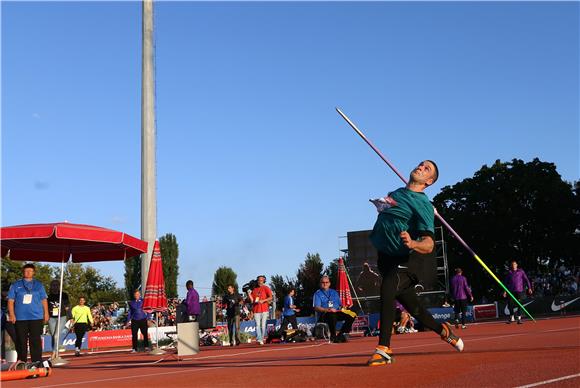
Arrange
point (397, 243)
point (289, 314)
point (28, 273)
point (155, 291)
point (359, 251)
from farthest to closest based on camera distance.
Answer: point (359, 251), point (289, 314), point (155, 291), point (28, 273), point (397, 243)

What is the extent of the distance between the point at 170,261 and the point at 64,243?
6964 centimetres

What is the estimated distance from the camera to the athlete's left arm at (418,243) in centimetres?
723

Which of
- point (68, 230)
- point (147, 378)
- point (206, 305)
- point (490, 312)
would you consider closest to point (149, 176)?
point (206, 305)

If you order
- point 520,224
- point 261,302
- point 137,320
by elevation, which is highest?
point 520,224

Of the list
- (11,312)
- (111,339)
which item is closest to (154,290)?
(11,312)

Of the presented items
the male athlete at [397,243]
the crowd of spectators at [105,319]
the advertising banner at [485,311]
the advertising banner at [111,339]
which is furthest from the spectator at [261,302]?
the crowd of spectators at [105,319]

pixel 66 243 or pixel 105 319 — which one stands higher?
pixel 66 243

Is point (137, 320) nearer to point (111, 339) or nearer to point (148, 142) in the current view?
point (148, 142)

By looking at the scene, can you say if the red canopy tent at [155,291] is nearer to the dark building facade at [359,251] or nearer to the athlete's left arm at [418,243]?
the athlete's left arm at [418,243]

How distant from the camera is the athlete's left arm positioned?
285 inches

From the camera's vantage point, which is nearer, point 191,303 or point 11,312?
point 11,312

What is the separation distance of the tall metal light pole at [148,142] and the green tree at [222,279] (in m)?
62.5

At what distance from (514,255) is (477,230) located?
133 inches

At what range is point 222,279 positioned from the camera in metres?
86.3
